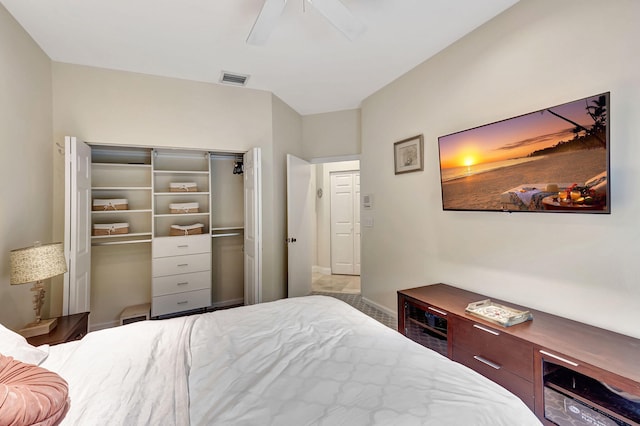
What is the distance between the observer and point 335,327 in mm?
1544

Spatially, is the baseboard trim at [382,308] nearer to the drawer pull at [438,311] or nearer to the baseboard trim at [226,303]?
the drawer pull at [438,311]

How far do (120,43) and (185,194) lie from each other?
1.57 meters

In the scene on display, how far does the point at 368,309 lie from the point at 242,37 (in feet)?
10.6

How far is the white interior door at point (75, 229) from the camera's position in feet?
7.41

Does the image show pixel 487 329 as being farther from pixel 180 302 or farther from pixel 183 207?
pixel 183 207

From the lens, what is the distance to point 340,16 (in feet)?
5.74

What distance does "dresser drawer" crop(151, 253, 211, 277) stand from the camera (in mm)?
3076

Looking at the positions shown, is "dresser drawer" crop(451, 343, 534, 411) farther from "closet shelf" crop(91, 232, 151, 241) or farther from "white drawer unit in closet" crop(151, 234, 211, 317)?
"closet shelf" crop(91, 232, 151, 241)

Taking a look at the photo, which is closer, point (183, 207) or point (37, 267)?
point (37, 267)

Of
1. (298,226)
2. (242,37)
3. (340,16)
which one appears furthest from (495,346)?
(242,37)

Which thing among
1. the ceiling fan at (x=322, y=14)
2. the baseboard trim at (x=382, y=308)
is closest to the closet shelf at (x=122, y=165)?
the ceiling fan at (x=322, y=14)

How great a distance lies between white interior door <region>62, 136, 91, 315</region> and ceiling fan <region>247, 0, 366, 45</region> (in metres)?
1.82

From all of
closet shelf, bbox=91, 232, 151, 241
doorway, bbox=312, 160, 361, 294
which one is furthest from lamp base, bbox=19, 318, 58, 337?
doorway, bbox=312, 160, 361, 294

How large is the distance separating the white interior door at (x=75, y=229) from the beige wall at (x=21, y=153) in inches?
10.5
